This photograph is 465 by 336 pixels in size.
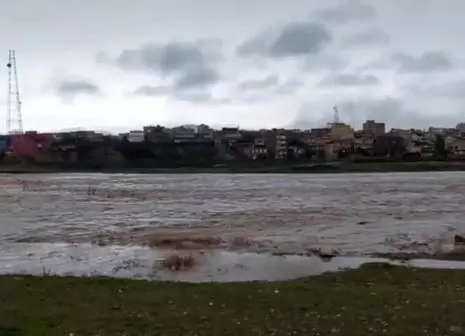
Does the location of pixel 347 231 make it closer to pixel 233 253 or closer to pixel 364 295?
pixel 233 253

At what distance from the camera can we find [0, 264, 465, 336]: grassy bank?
9984 millimetres

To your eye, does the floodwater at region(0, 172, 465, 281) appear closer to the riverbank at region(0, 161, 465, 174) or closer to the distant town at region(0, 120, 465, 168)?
the riverbank at region(0, 161, 465, 174)

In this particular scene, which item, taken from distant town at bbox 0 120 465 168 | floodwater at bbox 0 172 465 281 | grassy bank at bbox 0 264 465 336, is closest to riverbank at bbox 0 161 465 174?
distant town at bbox 0 120 465 168

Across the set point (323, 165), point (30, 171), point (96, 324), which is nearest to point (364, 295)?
point (96, 324)

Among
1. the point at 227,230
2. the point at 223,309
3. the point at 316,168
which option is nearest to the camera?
the point at 223,309

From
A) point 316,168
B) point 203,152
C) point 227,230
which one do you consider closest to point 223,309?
point 227,230

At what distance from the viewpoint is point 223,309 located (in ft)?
38.7

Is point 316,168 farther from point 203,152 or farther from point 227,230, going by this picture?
point 227,230

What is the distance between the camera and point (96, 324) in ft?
34.2

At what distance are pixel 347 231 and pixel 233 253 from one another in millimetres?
10393

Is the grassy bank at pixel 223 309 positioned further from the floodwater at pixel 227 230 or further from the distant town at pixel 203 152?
the distant town at pixel 203 152

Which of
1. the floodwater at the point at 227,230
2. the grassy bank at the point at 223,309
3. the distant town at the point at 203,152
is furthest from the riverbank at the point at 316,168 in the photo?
the grassy bank at the point at 223,309

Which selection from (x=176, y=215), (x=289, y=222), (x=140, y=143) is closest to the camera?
(x=289, y=222)

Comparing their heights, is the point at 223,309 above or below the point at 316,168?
above
